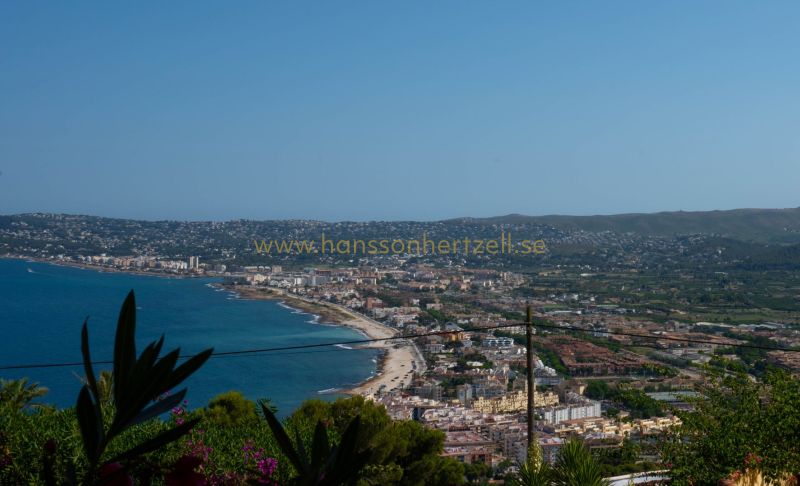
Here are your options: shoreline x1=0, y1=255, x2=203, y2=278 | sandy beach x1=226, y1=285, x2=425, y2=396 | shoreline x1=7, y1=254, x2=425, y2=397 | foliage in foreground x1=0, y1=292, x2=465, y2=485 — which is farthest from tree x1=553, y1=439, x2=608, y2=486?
shoreline x1=0, y1=255, x2=203, y2=278

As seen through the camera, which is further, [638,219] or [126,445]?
[638,219]

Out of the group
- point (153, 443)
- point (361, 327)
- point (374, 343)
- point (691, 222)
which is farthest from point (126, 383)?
point (691, 222)

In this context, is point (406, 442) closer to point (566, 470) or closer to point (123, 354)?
point (566, 470)

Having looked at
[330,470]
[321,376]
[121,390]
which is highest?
[121,390]

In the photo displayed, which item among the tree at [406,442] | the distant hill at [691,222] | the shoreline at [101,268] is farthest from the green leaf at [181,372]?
the distant hill at [691,222]

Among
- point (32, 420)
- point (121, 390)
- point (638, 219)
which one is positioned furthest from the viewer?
point (638, 219)

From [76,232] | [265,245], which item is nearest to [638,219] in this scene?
[265,245]

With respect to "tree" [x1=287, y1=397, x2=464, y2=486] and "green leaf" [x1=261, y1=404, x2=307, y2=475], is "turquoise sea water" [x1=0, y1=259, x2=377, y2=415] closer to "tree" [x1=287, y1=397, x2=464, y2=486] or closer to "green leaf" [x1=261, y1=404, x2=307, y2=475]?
"tree" [x1=287, y1=397, x2=464, y2=486]

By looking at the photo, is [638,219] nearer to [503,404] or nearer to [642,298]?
[642,298]
